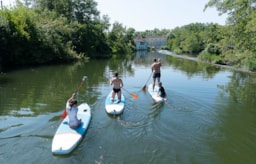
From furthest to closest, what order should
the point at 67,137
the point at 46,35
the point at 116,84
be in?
the point at 46,35, the point at 116,84, the point at 67,137

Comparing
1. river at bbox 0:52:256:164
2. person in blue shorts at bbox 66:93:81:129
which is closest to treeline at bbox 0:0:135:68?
river at bbox 0:52:256:164

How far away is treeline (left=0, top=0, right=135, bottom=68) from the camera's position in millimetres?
23922

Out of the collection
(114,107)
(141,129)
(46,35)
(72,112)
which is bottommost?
(141,129)

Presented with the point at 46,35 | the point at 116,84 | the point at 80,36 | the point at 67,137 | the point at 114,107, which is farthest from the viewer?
the point at 80,36

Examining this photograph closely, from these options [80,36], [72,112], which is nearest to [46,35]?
[80,36]

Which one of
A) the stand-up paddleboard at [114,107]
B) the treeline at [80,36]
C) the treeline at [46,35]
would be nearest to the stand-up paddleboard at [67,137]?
the stand-up paddleboard at [114,107]

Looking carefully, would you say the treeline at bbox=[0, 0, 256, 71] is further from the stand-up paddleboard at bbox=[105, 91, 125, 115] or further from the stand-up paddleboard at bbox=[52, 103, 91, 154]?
the stand-up paddleboard at bbox=[52, 103, 91, 154]

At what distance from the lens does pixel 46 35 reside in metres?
29.0

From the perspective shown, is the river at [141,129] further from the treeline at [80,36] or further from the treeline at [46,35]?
the treeline at [46,35]

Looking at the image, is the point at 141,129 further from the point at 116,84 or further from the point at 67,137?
the point at 116,84

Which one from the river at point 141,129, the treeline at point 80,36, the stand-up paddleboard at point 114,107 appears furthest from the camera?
the treeline at point 80,36

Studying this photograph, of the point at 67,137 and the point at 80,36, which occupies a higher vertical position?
the point at 80,36

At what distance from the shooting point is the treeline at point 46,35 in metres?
23.9

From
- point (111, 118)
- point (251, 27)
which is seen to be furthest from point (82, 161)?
point (251, 27)
